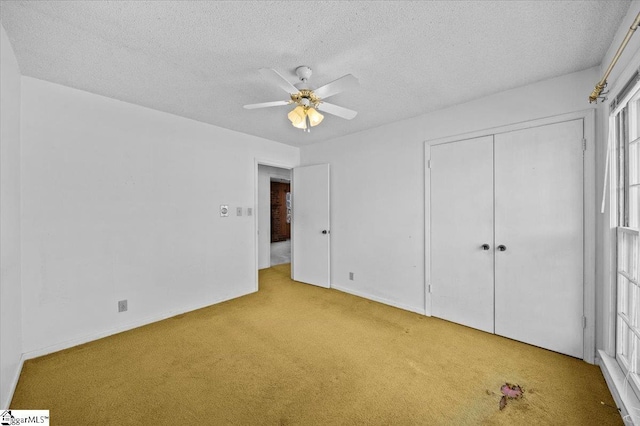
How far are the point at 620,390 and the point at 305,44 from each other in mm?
2953

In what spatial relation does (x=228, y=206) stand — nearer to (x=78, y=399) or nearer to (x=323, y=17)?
(x=78, y=399)

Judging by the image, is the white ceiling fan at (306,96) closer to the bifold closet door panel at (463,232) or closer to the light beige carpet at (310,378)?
the bifold closet door panel at (463,232)

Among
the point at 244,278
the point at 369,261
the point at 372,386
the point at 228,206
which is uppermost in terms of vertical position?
the point at 228,206

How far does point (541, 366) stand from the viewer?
2.02m

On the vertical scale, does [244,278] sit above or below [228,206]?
below

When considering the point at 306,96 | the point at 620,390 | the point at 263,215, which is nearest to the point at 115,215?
the point at 306,96

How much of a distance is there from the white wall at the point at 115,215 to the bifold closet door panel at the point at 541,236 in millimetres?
3218

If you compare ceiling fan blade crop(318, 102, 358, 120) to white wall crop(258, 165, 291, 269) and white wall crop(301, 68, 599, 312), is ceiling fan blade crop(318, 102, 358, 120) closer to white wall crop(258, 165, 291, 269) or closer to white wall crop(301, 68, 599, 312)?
white wall crop(301, 68, 599, 312)

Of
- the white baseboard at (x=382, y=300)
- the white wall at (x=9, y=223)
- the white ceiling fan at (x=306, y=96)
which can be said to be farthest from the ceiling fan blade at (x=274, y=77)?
the white baseboard at (x=382, y=300)

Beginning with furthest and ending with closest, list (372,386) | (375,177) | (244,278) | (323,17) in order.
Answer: (244,278) → (375,177) → (372,386) → (323,17)

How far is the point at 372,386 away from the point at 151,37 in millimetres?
2793

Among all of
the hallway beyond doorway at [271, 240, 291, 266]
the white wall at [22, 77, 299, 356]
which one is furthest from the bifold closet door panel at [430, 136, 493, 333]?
the hallway beyond doorway at [271, 240, 291, 266]

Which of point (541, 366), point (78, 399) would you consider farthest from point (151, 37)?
point (541, 366)

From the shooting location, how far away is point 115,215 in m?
2.60
